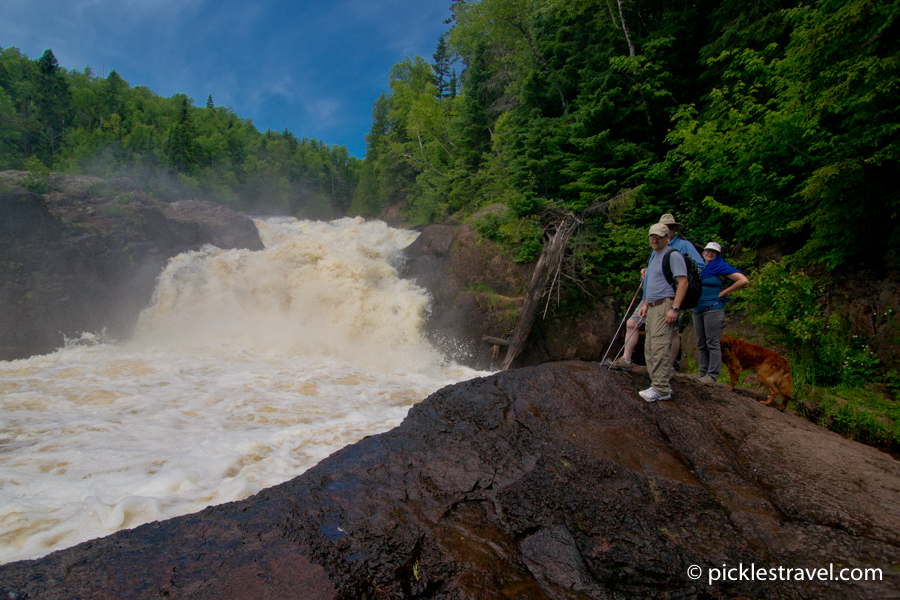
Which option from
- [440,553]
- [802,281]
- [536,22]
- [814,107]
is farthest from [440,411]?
[536,22]

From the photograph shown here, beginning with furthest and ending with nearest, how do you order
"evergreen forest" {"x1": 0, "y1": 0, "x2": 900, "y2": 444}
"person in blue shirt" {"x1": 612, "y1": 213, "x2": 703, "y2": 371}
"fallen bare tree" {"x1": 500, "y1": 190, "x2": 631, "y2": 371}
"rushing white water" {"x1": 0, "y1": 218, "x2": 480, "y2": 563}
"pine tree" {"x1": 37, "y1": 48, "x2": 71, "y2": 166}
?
"pine tree" {"x1": 37, "y1": 48, "x2": 71, "y2": 166} < "fallen bare tree" {"x1": 500, "y1": 190, "x2": 631, "y2": 371} < "evergreen forest" {"x1": 0, "y1": 0, "x2": 900, "y2": 444} < "person in blue shirt" {"x1": 612, "y1": 213, "x2": 703, "y2": 371} < "rushing white water" {"x1": 0, "y1": 218, "x2": 480, "y2": 563}

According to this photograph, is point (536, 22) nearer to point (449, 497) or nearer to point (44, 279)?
point (449, 497)

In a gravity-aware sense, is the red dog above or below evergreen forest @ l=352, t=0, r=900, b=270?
below

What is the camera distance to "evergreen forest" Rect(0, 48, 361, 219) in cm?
2992

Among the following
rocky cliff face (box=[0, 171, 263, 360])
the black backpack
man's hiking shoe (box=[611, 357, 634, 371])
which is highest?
rocky cliff face (box=[0, 171, 263, 360])

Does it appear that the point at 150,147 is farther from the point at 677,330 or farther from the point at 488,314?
the point at 677,330

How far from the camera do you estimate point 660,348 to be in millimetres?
3729

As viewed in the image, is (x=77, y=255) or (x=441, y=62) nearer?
(x=77, y=255)

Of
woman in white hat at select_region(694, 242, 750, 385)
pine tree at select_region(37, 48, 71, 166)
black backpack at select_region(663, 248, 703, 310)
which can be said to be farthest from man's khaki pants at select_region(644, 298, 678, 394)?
pine tree at select_region(37, 48, 71, 166)

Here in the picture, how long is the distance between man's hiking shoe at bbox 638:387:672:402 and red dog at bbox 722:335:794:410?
4.46 ft

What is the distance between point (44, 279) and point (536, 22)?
666 inches

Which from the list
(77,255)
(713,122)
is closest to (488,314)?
(713,122)

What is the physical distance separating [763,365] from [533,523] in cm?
397

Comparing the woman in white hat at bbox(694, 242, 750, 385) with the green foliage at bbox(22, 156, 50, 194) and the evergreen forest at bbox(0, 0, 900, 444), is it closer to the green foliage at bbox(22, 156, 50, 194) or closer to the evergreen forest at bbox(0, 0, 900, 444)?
the evergreen forest at bbox(0, 0, 900, 444)
